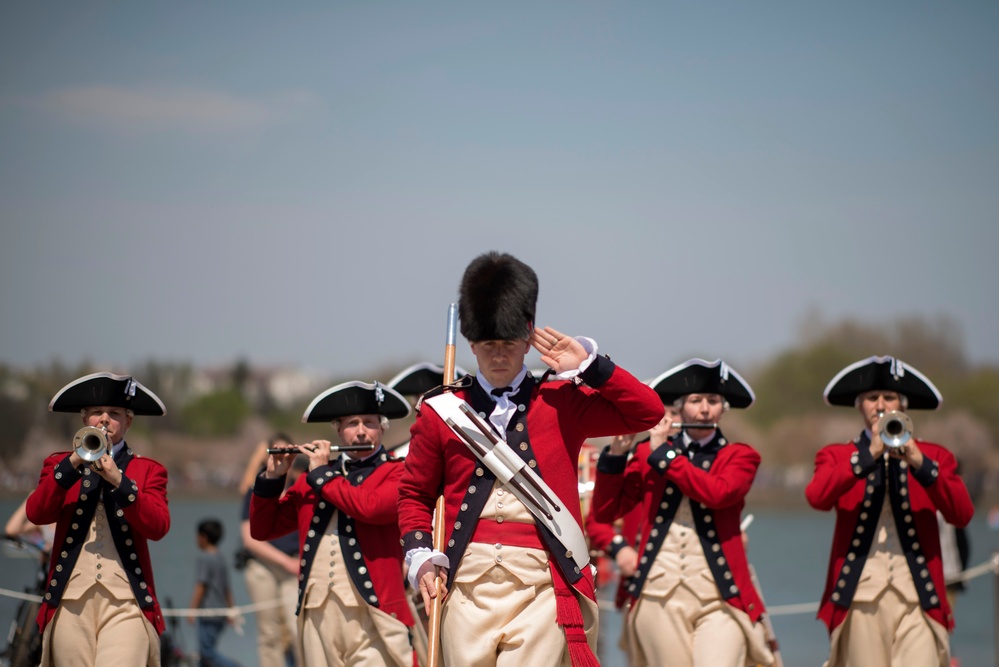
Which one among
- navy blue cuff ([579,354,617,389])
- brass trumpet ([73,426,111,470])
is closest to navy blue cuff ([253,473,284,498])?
brass trumpet ([73,426,111,470])

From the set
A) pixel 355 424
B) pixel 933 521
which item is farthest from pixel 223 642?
pixel 933 521

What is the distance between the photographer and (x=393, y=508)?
8.14m

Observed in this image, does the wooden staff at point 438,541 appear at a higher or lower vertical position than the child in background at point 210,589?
higher

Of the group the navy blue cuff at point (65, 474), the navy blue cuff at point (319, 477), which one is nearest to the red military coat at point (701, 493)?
the navy blue cuff at point (319, 477)

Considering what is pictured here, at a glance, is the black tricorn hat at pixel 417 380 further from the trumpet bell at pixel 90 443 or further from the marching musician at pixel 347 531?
the trumpet bell at pixel 90 443

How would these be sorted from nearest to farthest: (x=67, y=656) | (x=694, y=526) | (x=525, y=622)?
1. (x=525, y=622)
2. (x=67, y=656)
3. (x=694, y=526)

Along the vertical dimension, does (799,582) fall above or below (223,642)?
below

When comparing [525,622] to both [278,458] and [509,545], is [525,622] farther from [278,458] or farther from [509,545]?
[278,458]

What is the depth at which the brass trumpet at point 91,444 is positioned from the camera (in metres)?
7.66

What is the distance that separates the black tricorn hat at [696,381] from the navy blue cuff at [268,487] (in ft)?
7.28

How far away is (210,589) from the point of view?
13477mm

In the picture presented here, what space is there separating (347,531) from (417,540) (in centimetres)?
223

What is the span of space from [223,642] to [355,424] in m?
12.5

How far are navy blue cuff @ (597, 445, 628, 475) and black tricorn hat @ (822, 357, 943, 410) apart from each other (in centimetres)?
133
